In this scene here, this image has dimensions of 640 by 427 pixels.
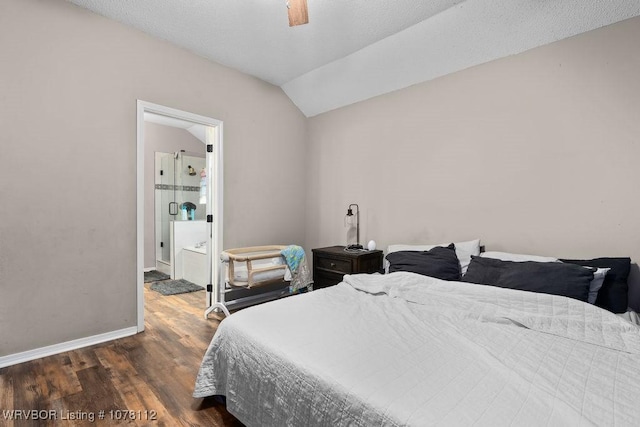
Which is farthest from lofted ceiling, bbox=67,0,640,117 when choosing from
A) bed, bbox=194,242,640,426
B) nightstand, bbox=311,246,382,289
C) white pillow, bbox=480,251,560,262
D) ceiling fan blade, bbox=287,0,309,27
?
bed, bbox=194,242,640,426

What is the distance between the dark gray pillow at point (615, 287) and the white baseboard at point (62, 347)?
3489 millimetres

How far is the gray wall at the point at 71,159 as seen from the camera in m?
2.17

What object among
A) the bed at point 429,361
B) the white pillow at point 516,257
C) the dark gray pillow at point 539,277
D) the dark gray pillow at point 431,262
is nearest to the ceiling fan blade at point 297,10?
the bed at point 429,361

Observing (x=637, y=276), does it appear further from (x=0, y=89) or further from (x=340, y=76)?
(x=0, y=89)

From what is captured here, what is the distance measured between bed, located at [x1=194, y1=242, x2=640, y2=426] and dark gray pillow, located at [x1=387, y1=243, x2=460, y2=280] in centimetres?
37

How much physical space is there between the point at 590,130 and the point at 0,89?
410cm

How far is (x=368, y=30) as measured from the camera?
2.65 meters

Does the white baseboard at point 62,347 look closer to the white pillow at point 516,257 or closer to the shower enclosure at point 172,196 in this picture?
the shower enclosure at point 172,196

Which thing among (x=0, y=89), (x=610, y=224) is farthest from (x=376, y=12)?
(x=0, y=89)

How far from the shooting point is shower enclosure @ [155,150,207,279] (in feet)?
17.1

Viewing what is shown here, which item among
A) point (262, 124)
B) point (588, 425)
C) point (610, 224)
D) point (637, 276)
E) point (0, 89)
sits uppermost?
point (262, 124)

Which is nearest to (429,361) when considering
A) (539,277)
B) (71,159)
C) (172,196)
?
(539,277)

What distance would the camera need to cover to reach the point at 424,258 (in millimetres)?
2473

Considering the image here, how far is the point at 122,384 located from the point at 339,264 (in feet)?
6.48
